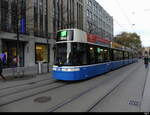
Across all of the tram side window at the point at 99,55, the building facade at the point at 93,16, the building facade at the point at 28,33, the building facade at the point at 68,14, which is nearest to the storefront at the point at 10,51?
the building facade at the point at 28,33

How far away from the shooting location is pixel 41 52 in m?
23.4

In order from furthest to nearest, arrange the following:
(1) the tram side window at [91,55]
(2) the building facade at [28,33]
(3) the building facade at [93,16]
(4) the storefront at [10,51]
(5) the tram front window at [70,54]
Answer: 1. (3) the building facade at [93,16]
2. (4) the storefront at [10,51]
3. (2) the building facade at [28,33]
4. (1) the tram side window at [91,55]
5. (5) the tram front window at [70,54]

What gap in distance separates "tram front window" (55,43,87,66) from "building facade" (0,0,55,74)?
19.9 feet

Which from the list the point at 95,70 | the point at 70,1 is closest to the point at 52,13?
the point at 70,1

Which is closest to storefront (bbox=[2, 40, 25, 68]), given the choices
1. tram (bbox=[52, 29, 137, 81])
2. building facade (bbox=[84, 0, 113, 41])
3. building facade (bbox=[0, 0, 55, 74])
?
building facade (bbox=[0, 0, 55, 74])

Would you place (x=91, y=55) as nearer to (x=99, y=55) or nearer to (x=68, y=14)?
(x=99, y=55)

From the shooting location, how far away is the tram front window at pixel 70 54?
332 inches

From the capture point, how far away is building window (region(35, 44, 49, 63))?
2235 centimetres

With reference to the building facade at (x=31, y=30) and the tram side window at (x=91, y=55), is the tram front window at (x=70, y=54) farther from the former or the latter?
the building facade at (x=31, y=30)

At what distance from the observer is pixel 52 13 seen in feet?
83.7

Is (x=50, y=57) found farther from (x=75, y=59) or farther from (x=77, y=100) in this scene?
(x=77, y=100)

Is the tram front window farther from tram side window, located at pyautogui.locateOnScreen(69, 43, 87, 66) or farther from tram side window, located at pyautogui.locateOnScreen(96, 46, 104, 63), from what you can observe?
tram side window, located at pyautogui.locateOnScreen(96, 46, 104, 63)

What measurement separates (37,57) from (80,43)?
49.1ft

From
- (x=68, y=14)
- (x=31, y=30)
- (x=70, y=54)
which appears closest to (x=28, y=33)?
(x=31, y=30)
